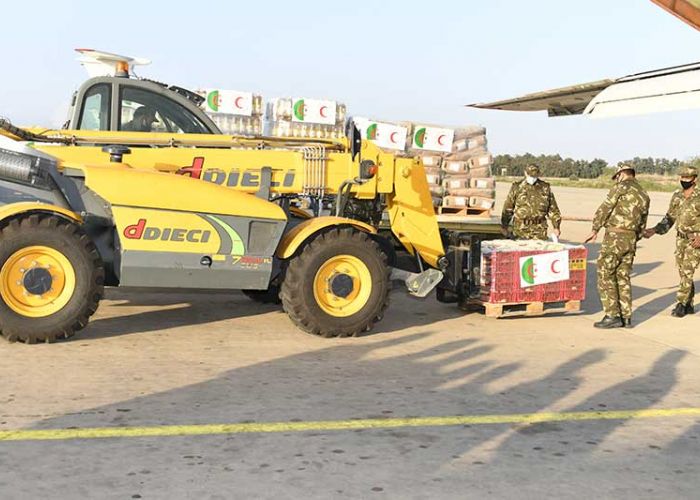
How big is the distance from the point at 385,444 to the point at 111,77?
5143mm

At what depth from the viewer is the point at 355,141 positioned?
7.22 m

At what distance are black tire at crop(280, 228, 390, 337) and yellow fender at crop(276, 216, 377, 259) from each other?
0.07 meters

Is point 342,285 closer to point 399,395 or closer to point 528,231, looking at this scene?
point 399,395

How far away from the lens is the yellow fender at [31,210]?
19.9 feet

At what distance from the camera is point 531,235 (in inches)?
374

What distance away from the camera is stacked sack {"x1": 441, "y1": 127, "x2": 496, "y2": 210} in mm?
15484

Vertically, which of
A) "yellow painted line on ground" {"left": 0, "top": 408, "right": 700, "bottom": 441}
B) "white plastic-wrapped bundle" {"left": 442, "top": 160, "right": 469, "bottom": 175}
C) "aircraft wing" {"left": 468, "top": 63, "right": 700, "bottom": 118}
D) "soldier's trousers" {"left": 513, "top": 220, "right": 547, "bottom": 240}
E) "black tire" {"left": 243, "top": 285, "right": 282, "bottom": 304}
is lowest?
"yellow painted line on ground" {"left": 0, "top": 408, "right": 700, "bottom": 441}

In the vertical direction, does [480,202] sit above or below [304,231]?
above

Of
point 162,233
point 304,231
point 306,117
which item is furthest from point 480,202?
point 162,233

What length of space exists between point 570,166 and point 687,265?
78.2 metres

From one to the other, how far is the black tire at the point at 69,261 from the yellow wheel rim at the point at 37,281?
4 cm

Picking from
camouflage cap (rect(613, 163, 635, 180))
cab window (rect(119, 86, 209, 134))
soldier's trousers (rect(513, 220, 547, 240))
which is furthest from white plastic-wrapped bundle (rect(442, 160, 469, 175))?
cab window (rect(119, 86, 209, 134))

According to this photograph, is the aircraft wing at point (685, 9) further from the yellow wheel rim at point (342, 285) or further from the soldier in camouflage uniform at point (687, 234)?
the yellow wheel rim at point (342, 285)

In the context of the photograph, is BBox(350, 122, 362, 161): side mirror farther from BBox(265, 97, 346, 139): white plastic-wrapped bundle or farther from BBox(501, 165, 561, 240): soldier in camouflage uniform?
BBox(265, 97, 346, 139): white plastic-wrapped bundle
